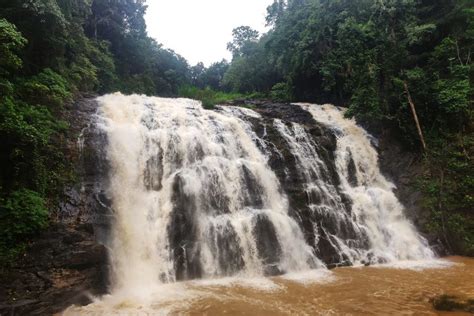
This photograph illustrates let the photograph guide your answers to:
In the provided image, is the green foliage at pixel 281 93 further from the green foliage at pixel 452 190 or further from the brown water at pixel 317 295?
the brown water at pixel 317 295

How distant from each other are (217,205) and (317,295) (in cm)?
421

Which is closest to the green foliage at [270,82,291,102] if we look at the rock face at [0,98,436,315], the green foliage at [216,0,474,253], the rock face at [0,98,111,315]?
the green foliage at [216,0,474,253]

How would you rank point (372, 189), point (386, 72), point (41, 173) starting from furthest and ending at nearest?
point (386, 72)
point (372, 189)
point (41, 173)

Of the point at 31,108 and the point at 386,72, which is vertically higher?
the point at 386,72

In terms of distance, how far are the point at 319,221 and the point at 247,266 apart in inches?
126

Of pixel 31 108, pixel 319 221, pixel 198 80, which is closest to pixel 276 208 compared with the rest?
pixel 319 221

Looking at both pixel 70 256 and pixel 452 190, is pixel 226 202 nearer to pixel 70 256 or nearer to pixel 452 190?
pixel 70 256

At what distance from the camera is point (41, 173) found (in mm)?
8719

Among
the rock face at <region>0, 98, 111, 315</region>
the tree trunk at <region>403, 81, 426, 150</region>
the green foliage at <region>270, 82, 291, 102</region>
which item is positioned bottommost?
the rock face at <region>0, 98, 111, 315</region>

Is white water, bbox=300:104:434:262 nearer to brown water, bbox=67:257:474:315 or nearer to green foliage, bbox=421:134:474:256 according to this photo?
green foliage, bbox=421:134:474:256

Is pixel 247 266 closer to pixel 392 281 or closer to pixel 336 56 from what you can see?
pixel 392 281

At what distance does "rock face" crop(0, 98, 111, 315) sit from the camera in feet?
22.0

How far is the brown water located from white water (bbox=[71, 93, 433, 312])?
0.47m

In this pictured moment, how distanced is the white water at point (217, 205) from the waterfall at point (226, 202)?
3 centimetres
